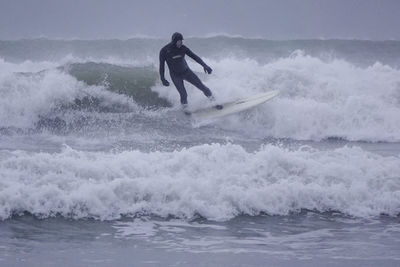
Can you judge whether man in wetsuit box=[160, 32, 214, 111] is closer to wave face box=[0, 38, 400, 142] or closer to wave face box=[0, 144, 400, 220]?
wave face box=[0, 38, 400, 142]

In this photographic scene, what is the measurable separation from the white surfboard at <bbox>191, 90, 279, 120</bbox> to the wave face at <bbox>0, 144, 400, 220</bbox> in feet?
14.4

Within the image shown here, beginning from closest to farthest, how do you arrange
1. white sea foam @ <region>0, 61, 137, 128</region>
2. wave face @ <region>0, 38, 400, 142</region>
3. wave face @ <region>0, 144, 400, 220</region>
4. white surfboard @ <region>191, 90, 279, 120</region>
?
wave face @ <region>0, 144, 400, 220</region> < white sea foam @ <region>0, 61, 137, 128</region> < white surfboard @ <region>191, 90, 279, 120</region> < wave face @ <region>0, 38, 400, 142</region>

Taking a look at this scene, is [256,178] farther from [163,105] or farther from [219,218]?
[163,105]

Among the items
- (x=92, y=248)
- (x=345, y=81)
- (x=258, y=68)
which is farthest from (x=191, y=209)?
(x=345, y=81)

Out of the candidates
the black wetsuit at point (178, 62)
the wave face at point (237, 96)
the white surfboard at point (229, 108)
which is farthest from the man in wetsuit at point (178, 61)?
the wave face at point (237, 96)

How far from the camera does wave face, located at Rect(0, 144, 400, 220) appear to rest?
699 cm

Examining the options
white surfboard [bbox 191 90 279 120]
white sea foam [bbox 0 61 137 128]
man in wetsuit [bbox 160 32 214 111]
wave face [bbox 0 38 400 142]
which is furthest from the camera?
wave face [bbox 0 38 400 142]

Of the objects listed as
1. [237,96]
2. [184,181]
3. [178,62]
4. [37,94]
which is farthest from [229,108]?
[184,181]

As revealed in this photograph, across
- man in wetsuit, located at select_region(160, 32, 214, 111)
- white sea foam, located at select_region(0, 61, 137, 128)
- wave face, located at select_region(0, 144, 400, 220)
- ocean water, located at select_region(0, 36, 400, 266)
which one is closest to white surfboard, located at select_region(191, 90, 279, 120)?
ocean water, located at select_region(0, 36, 400, 266)

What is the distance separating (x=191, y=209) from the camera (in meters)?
7.07

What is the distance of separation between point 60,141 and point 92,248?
533cm

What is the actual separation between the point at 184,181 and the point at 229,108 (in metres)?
5.75

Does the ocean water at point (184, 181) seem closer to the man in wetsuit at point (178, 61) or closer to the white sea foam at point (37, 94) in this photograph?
the white sea foam at point (37, 94)

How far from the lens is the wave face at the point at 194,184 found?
699cm
